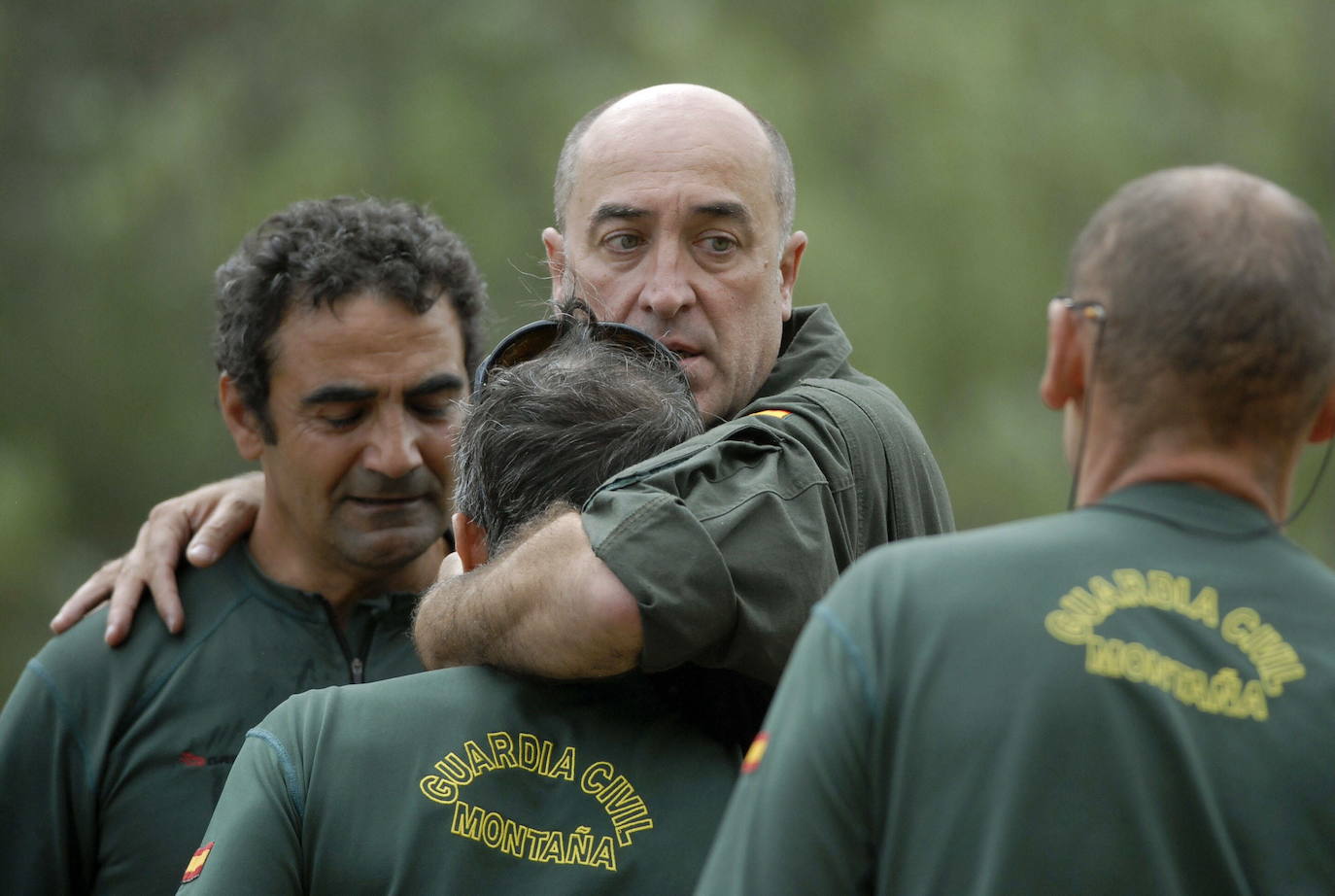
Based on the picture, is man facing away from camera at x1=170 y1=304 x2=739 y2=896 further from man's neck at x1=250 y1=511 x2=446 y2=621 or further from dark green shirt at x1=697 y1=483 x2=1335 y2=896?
man's neck at x1=250 y1=511 x2=446 y2=621

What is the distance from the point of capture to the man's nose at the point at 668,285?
311 centimetres

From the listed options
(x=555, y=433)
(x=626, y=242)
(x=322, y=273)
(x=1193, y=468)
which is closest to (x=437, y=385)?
(x=322, y=273)

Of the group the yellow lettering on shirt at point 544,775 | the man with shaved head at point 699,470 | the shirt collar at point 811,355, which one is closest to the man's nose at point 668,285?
the man with shaved head at point 699,470

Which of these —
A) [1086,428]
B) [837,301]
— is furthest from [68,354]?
[1086,428]

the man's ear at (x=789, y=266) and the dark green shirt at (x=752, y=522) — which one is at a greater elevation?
the man's ear at (x=789, y=266)

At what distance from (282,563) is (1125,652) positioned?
2.46 metres

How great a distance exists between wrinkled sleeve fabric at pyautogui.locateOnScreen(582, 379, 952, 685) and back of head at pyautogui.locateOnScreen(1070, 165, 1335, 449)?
600 mm

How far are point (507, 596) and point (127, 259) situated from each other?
9540 millimetres

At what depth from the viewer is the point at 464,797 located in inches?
85.9

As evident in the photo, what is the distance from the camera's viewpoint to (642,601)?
2.13 metres

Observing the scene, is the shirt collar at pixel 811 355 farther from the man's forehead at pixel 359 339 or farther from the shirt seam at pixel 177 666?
the shirt seam at pixel 177 666

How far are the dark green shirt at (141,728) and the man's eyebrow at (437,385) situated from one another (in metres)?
0.52

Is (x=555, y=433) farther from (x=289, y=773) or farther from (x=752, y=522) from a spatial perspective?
(x=289, y=773)

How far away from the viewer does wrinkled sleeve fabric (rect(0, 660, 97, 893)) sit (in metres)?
3.29
